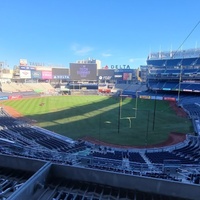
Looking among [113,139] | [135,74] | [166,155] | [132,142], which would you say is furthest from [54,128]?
[135,74]

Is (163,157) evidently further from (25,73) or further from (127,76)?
(127,76)

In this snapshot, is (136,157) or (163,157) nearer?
(163,157)

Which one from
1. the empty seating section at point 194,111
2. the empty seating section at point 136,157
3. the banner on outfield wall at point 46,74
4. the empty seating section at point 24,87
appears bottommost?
the empty seating section at point 136,157

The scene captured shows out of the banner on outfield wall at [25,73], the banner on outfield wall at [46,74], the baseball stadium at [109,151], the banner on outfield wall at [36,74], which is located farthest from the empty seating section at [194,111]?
the banner on outfield wall at [46,74]

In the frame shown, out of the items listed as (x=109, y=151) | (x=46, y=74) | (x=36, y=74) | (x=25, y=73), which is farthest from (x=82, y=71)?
(x=109, y=151)

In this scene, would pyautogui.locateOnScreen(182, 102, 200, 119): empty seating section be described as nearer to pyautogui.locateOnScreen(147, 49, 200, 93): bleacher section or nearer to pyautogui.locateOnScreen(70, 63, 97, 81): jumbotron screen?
pyautogui.locateOnScreen(147, 49, 200, 93): bleacher section

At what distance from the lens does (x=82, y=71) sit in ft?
268

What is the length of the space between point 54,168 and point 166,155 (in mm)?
13267

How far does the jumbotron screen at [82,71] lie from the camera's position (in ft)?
266

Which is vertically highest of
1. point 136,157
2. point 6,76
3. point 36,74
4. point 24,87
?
point 36,74

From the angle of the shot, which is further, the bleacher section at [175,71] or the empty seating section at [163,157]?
the bleacher section at [175,71]

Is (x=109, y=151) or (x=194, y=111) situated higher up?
(x=194, y=111)

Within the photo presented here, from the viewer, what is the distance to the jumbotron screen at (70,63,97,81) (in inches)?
3191

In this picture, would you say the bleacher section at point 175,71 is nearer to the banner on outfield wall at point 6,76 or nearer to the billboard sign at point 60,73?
the billboard sign at point 60,73
